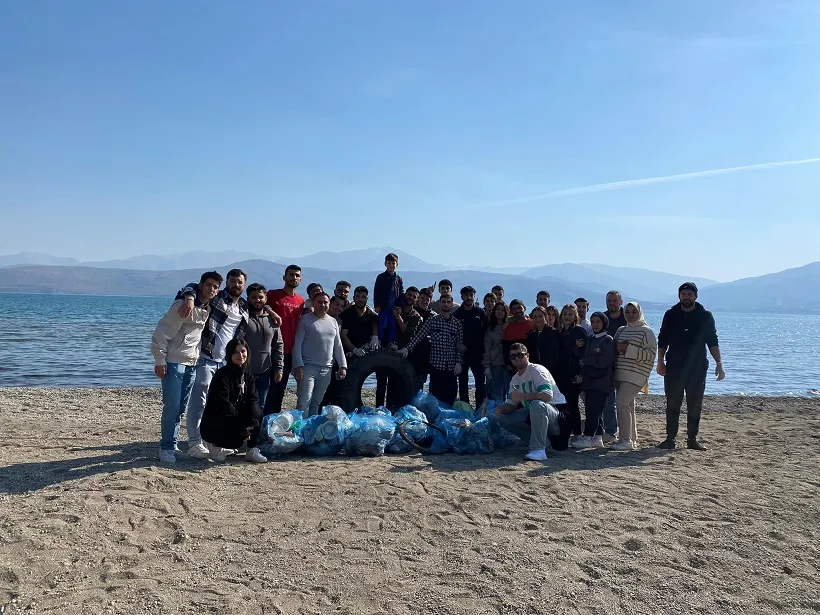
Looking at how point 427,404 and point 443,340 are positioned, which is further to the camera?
point 443,340

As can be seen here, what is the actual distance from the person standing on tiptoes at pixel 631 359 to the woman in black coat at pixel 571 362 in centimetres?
43

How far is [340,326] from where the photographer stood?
8000 mm

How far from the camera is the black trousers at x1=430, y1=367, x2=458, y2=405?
8398mm

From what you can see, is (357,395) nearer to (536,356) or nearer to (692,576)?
(536,356)

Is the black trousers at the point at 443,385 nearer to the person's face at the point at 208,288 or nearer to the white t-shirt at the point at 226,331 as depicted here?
the white t-shirt at the point at 226,331

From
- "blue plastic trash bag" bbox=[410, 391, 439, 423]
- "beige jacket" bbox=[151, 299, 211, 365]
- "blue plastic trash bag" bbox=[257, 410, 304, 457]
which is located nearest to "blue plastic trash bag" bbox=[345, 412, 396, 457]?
"blue plastic trash bag" bbox=[257, 410, 304, 457]

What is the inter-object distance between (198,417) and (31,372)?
41.7 ft

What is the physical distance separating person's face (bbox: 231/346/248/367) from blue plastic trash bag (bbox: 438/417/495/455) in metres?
2.51

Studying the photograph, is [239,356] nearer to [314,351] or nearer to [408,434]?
[314,351]

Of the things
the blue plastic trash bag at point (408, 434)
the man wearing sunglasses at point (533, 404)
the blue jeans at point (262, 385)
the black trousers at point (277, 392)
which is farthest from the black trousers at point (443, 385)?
the blue jeans at point (262, 385)

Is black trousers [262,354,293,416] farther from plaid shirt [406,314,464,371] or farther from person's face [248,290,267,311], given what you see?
plaid shirt [406,314,464,371]

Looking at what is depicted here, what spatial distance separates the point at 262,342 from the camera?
6.42 meters

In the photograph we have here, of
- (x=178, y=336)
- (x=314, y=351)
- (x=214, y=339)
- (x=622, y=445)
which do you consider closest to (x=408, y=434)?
(x=314, y=351)

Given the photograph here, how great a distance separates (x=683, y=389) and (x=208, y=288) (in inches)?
221
